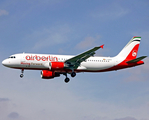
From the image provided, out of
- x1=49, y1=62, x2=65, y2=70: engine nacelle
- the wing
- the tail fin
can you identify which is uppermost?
the tail fin

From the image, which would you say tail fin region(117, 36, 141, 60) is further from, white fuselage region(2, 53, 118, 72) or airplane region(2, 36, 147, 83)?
white fuselage region(2, 53, 118, 72)

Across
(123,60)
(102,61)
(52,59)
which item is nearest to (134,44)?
(123,60)

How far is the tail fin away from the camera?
5839cm

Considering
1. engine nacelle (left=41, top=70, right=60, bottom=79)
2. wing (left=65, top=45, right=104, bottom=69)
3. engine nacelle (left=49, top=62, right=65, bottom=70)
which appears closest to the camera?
wing (left=65, top=45, right=104, bottom=69)

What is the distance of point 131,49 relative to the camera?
195 ft

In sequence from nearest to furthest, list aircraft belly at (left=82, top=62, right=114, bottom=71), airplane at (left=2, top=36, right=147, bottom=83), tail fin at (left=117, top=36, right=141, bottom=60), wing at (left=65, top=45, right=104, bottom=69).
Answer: wing at (left=65, top=45, right=104, bottom=69) → airplane at (left=2, top=36, right=147, bottom=83) → aircraft belly at (left=82, top=62, right=114, bottom=71) → tail fin at (left=117, top=36, right=141, bottom=60)

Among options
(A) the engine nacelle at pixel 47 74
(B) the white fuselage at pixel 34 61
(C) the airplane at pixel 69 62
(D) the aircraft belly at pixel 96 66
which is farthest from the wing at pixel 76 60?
(A) the engine nacelle at pixel 47 74

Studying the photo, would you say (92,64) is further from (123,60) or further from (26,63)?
(26,63)

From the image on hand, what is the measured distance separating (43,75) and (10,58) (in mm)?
6867

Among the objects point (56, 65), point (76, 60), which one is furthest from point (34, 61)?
point (76, 60)

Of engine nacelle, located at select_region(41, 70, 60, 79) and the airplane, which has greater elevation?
the airplane

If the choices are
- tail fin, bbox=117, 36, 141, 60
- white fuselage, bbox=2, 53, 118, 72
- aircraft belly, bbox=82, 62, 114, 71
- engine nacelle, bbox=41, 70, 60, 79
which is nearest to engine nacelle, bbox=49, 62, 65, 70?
white fuselage, bbox=2, 53, 118, 72

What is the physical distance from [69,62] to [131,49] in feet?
48.6

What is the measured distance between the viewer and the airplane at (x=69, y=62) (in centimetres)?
5122
